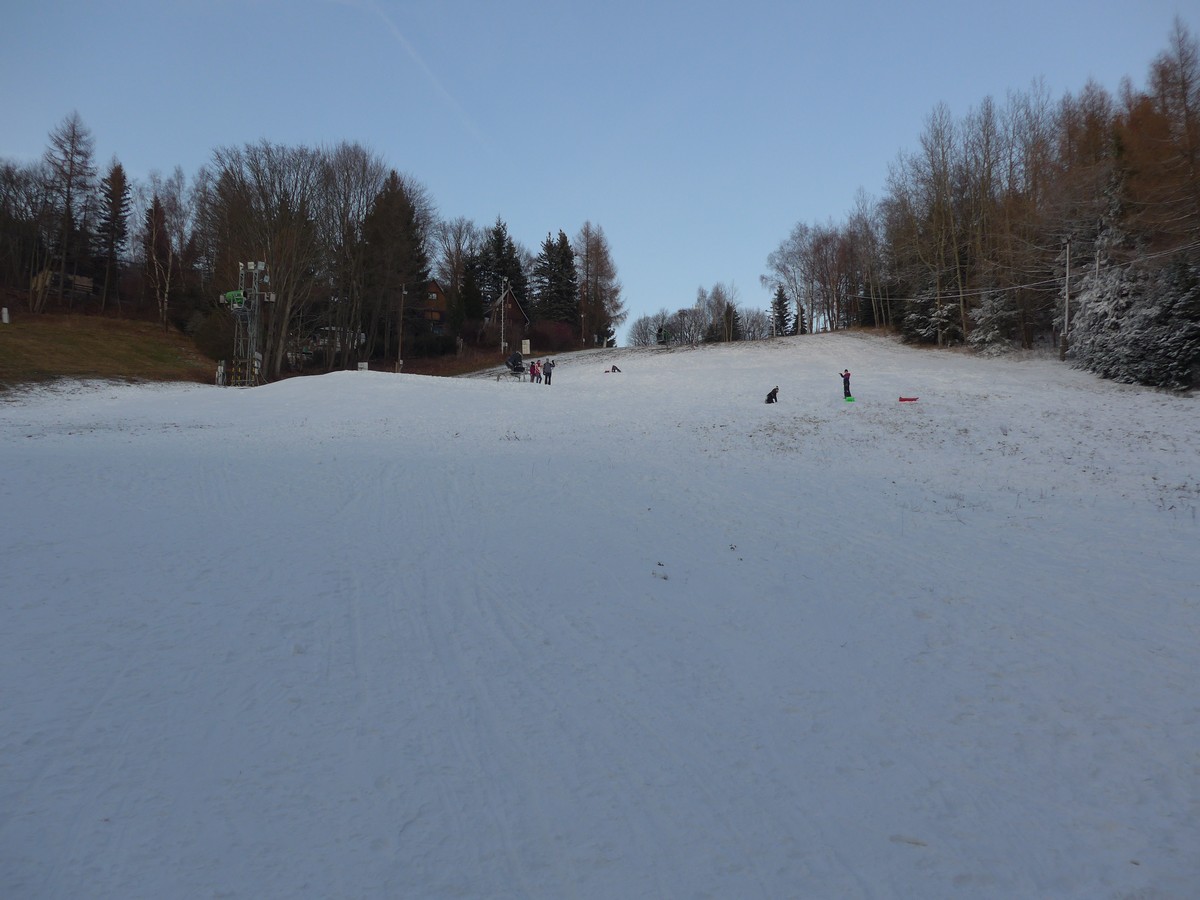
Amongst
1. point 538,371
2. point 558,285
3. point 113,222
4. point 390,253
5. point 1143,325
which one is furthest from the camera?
point 558,285

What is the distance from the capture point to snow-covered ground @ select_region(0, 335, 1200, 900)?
12.8 ft

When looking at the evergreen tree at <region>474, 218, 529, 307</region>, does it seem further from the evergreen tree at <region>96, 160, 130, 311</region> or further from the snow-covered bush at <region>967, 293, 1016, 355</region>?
the snow-covered bush at <region>967, 293, 1016, 355</region>

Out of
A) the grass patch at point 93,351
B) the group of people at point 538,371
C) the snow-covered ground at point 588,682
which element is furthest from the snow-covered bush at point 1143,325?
the grass patch at point 93,351

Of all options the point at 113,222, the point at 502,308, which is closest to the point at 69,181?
the point at 113,222

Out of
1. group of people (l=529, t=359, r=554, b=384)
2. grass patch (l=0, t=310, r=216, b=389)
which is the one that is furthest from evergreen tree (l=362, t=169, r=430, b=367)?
group of people (l=529, t=359, r=554, b=384)

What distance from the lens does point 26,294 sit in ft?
165

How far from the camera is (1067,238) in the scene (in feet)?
113

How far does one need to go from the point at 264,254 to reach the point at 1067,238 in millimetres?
44491

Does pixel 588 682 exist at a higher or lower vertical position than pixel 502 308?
lower

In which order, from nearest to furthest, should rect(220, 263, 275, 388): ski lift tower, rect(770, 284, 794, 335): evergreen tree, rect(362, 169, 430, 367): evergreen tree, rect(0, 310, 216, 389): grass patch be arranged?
1. rect(0, 310, 216, 389): grass patch
2. rect(220, 263, 275, 388): ski lift tower
3. rect(362, 169, 430, 367): evergreen tree
4. rect(770, 284, 794, 335): evergreen tree

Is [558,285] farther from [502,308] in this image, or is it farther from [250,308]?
[250,308]

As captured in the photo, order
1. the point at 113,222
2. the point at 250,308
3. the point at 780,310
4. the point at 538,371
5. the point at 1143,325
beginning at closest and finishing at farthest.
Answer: the point at 1143,325, the point at 538,371, the point at 250,308, the point at 113,222, the point at 780,310

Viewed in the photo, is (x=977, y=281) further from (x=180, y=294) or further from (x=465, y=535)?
(x=180, y=294)

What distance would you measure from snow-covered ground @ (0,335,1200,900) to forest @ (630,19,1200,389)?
16836 millimetres
